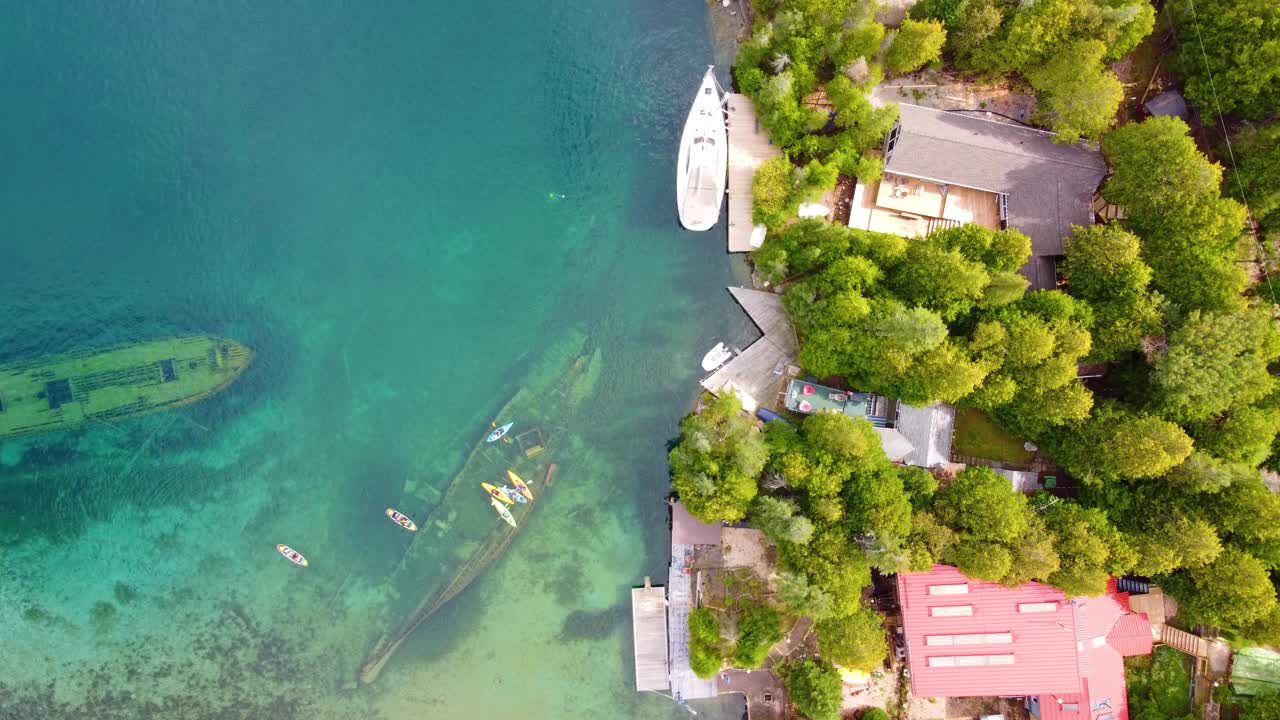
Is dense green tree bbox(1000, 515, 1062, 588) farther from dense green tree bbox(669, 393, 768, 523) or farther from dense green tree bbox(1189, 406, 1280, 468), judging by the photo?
dense green tree bbox(669, 393, 768, 523)

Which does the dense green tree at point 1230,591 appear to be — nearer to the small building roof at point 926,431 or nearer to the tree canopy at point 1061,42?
the small building roof at point 926,431

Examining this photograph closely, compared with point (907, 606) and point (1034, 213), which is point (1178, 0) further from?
point (907, 606)

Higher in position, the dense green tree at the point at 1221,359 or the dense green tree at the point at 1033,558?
the dense green tree at the point at 1221,359

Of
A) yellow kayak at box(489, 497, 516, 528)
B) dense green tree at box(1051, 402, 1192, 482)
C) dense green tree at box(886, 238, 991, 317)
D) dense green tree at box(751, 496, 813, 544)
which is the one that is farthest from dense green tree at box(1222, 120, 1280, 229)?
yellow kayak at box(489, 497, 516, 528)

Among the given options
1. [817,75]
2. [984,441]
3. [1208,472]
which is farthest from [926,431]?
[817,75]

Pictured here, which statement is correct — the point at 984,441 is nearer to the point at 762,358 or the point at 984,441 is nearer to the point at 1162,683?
the point at 762,358

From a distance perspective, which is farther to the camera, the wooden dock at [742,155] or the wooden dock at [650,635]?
the wooden dock at [742,155]

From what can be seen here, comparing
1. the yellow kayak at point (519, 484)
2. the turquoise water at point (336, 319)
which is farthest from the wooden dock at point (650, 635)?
the yellow kayak at point (519, 484)
